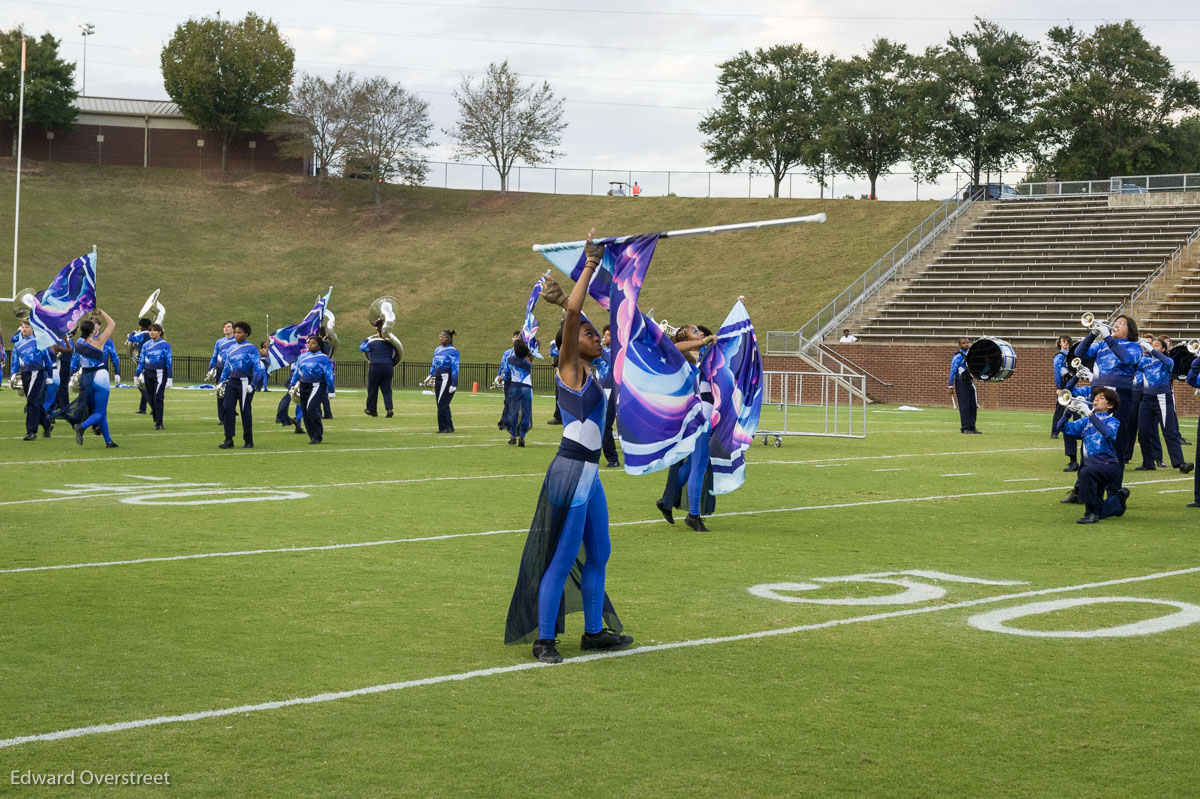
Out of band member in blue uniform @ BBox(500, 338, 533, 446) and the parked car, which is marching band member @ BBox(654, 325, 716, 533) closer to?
band member in blue uniform @ BBox(500, 338, 533, 446)

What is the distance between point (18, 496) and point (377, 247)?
49.1 meters

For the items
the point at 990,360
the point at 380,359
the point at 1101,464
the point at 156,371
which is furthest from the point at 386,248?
the point at 1101,464

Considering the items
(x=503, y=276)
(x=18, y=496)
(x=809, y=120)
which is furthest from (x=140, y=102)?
(x=18, y=496)

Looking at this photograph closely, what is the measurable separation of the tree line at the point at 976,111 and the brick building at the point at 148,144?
83.0ft

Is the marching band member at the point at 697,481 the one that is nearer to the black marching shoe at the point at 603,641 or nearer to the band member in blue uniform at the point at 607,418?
the band member in blue uniform at the point at 607,418

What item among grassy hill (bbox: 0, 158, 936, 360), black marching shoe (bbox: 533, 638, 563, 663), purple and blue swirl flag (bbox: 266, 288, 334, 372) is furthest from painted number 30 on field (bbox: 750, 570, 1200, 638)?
grassy hill (bbox: 0, 158, 936, 360)

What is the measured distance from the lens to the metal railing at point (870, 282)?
1658 inches

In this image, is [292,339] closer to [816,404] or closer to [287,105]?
[816,404]

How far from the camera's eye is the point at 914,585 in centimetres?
867

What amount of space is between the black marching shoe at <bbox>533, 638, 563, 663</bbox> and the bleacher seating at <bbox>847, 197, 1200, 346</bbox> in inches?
1367

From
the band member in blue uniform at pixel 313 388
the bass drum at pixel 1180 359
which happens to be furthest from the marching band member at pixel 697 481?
the band member in blue uniform at pixel 313 388

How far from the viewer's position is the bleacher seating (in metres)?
40.0

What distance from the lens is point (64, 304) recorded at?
20.7m

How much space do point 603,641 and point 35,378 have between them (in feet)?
52.4
